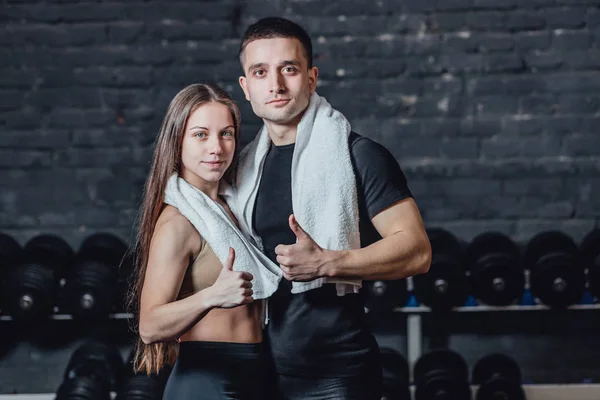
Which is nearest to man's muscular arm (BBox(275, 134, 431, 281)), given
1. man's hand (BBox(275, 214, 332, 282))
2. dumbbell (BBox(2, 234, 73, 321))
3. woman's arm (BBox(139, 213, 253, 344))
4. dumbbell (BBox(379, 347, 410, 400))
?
man's hand (BBox(275, 214, 332, 282))

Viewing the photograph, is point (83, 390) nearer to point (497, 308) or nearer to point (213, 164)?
point (497, 308)

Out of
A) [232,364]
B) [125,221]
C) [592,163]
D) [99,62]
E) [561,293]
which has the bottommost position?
[232,364]

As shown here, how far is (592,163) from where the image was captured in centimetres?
389

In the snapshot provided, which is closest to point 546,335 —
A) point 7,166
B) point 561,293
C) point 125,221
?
point 561,293

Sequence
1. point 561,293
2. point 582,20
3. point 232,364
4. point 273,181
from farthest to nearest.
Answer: point 582,20
point 561,293
point 273,181
point 232,364

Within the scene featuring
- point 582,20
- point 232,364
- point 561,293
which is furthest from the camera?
point 582,20

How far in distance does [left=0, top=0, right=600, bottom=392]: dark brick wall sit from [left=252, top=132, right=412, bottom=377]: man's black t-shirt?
2117 millimetres

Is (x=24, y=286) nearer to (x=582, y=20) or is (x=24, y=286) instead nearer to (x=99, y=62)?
(x=99, y=62)

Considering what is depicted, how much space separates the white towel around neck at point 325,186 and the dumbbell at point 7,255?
1.96 m

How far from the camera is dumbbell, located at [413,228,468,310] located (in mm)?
3354

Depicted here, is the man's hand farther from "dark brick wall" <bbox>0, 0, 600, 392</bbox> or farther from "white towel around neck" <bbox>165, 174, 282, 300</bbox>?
"dark brick wall" <bbox>0, 0, 600, 392</bbox>

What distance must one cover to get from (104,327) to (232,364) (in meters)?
2.44

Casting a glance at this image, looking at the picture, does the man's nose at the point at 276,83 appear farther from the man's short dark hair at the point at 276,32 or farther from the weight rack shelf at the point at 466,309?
the weight rack shelf at the point at 466,309

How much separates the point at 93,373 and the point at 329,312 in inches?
74.0
